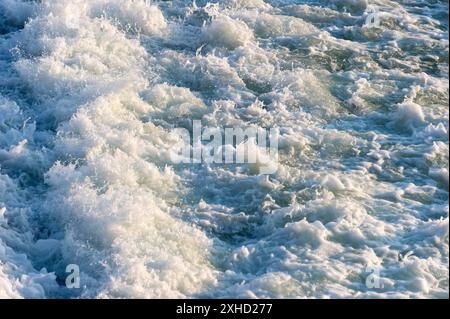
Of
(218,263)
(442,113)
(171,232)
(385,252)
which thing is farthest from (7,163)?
(442,113)

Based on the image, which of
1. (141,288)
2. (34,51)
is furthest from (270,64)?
(141,288)

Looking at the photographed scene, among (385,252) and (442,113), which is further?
(442,113)

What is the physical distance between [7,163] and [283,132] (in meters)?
3.66

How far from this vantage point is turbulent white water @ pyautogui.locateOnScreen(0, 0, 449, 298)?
8.48m

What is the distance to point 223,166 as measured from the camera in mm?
10234

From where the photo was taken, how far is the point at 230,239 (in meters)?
9.02

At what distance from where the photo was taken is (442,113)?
1134cm

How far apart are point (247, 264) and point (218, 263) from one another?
0.32 m

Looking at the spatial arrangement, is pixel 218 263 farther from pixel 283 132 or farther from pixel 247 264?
pixel 283 132

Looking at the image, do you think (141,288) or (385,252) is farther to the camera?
(385,252)

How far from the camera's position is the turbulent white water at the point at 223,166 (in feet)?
27.8

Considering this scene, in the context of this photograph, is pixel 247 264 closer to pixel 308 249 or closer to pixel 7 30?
pixel 308 249
